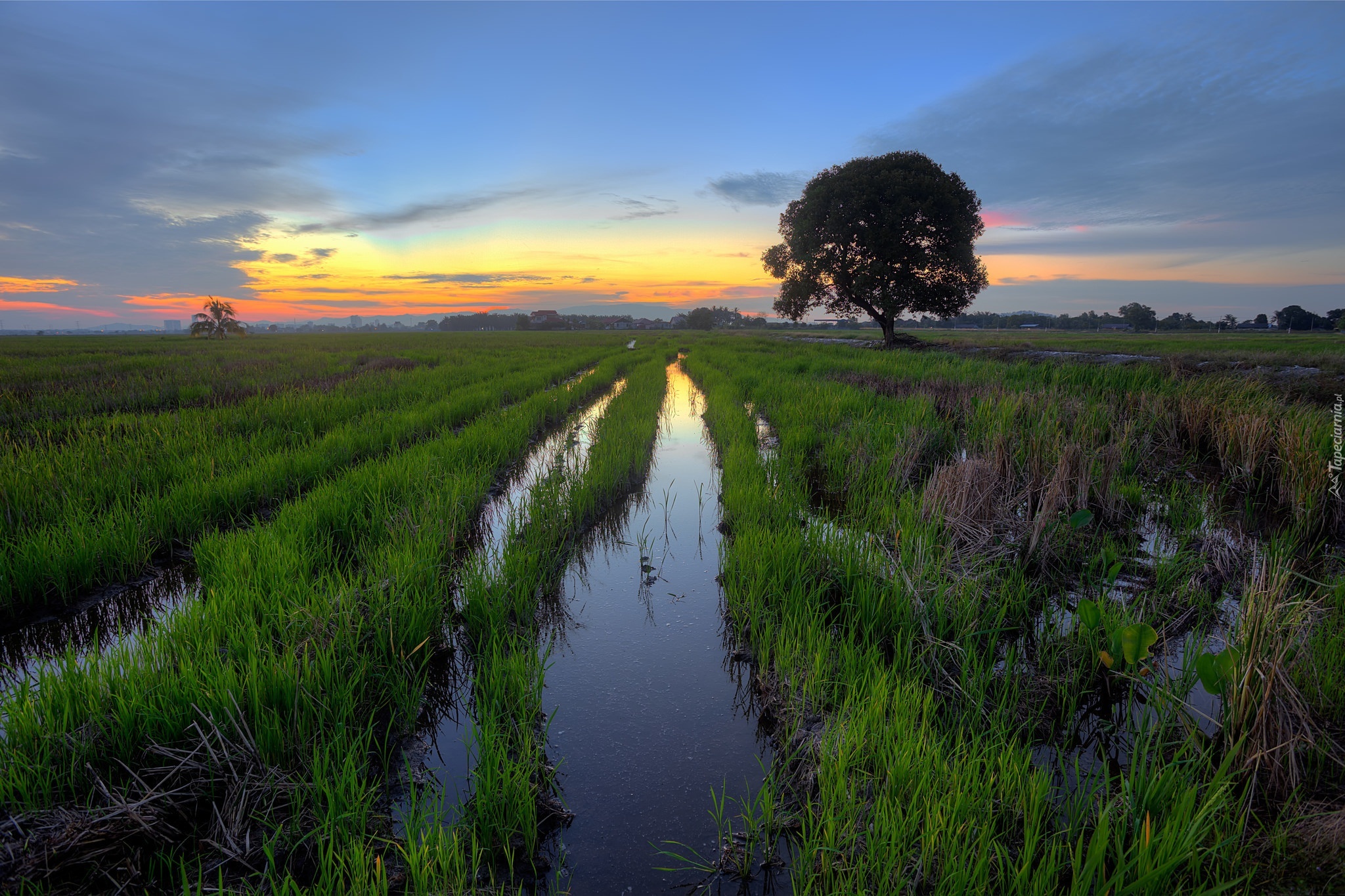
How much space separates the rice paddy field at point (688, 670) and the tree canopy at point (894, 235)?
17550 mm

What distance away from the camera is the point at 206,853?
1645 millimetres

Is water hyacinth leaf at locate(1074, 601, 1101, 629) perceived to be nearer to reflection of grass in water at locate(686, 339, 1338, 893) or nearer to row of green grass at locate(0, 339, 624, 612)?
reflection of grass in water at locate(686, 339, 1338, 893)

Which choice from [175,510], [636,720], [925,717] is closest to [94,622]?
[175,510]

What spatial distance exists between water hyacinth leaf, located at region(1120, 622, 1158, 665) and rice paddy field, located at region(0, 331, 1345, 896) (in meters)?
0.01

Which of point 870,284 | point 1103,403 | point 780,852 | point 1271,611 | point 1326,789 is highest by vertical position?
point 870,284

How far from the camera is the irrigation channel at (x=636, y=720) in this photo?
1.83m

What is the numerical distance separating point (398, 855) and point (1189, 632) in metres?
3.66

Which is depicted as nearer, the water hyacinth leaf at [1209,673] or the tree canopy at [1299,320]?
the water hyacinth leaf at [1209,673]

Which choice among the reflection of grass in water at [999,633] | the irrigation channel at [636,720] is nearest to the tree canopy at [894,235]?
the reflection of grass in water at [999,633]

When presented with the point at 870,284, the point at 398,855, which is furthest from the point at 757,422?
the point at 870,284

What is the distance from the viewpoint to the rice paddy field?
1644mm

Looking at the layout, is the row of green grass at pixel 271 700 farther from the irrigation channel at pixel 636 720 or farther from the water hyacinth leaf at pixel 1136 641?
the water hyacinth leaf at pixel 1136 641

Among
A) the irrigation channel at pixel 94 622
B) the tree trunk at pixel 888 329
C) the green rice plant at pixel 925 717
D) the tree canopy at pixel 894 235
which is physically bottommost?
the irrigation channel at pixel 94 622

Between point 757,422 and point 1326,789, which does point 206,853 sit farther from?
point 757,422
